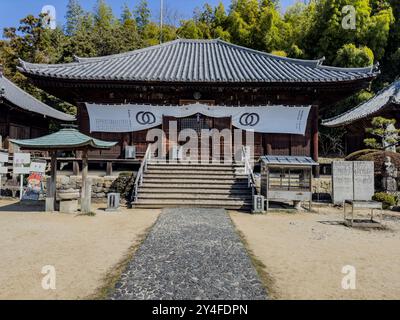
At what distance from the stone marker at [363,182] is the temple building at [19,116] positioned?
17.7m

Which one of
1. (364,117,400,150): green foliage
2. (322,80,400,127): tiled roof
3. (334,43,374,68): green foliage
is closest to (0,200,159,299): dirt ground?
(364,117,400,150): green foliage

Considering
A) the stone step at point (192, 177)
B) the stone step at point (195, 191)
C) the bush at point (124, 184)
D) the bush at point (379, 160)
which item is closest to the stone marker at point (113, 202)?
the stone step at point (195, 191)

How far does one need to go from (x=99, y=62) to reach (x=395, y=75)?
25840 millimetres

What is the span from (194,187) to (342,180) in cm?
577

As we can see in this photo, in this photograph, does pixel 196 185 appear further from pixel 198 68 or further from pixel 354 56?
pixel 354 56

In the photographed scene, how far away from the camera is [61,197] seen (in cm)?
941

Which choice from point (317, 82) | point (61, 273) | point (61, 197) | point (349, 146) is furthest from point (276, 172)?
point (349, 146)

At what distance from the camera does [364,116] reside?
17219mm

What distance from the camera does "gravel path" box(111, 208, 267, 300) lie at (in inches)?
140

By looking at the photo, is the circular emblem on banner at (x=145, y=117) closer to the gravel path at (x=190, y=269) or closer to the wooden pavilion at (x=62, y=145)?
the wooden pavilion at (x=62, y=145)

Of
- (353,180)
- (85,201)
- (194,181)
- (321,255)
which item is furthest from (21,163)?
(353,180)

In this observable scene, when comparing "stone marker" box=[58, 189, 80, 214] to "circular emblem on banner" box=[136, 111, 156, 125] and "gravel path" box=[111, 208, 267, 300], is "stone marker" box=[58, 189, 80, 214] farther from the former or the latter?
"circular emblem on banner" box=[136, 111, 156, 125]

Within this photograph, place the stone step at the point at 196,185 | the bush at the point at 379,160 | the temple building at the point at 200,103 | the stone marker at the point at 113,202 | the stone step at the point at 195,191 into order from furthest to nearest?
the temple building at the point at 200,103 → the bush at the point at 379,160 → the stone step at the point at 196,185 → the stone step at the point at 195,191 → the stone marker at the point at 113,202

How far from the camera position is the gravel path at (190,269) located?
354cm
